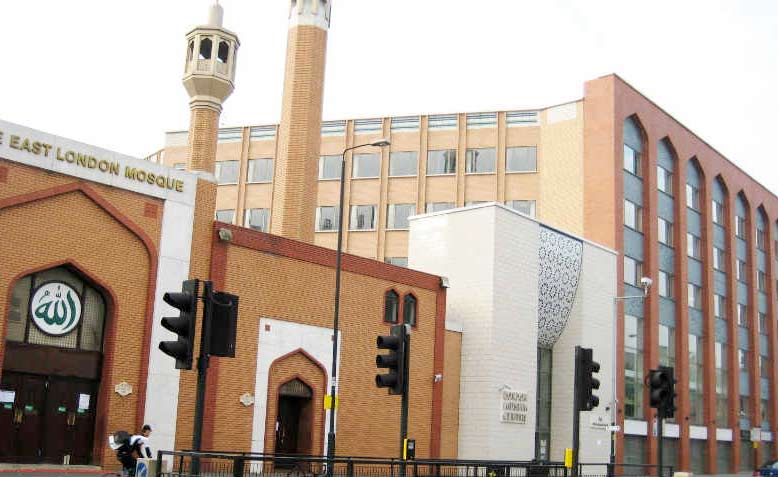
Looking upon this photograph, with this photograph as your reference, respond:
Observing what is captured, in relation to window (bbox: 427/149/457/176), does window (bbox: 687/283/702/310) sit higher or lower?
lower

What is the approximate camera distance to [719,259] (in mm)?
58812

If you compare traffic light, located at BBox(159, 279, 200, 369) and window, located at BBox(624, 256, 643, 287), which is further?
window, located at BBox(624, 256, 643, 287)

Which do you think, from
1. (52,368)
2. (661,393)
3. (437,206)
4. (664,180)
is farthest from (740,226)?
(52,368)

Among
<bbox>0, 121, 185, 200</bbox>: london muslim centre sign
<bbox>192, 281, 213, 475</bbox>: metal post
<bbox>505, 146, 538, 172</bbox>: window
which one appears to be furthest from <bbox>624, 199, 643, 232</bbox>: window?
<bbox>192, 281, 213, 475</bbox>: metal post

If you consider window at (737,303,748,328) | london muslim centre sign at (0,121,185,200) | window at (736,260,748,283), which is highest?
window at (736,260,748,283)

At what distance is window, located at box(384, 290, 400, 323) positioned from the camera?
108ft

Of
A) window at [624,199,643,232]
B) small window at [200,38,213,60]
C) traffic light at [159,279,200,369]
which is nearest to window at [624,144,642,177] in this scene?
window at [624,199,643,232]

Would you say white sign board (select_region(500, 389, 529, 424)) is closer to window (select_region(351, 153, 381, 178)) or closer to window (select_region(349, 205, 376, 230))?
window (select_region(349, 205, 376, 230))

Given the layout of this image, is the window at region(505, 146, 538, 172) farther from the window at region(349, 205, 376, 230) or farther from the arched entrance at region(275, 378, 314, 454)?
the arched entrance at region(275, 378, 314, 454)

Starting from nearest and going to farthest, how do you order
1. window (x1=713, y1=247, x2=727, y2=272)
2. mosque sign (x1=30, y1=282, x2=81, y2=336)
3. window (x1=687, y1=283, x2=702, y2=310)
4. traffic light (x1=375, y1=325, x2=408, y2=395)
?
traffic light (x1=375, y1=325, x2=408, y2=395)
mosque sign (x1=30, y1=282, x2=81, y2=336)
window (x1=687, y1=283, x2=702, y2=310)
window (x1=713, y1=247, x2=727, y2=272)

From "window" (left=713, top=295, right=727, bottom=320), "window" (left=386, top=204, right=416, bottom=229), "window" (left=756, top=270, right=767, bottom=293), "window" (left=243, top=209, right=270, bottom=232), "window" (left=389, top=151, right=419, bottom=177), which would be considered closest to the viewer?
"window" (left=386, top=204, right=416, bottom=229)

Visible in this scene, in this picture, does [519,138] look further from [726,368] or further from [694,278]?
[726,368]

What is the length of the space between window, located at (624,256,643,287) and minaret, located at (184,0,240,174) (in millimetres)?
22733

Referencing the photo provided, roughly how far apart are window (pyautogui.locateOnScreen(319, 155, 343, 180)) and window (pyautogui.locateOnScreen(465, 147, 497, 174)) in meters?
8.53
